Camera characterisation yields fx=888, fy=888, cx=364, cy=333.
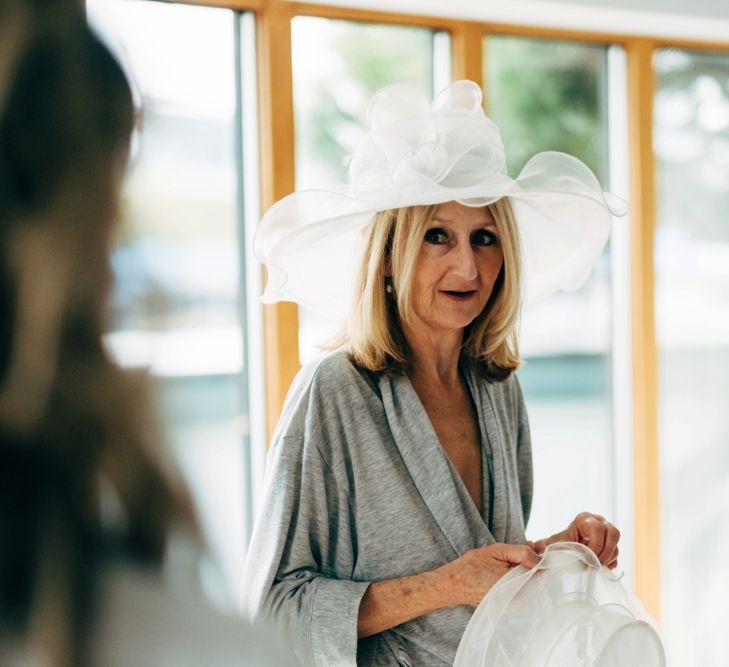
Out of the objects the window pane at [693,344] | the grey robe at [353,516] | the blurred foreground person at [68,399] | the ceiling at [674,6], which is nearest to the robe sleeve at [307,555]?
the grey robe at [353,516]

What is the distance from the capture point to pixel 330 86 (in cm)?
215

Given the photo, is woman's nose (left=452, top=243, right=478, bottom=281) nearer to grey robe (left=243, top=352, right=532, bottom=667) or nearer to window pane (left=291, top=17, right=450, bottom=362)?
grey robe (left=243, top=352, right=532, bottom=667)

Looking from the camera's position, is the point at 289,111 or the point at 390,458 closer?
the point at 390,458

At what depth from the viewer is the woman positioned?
1345mm

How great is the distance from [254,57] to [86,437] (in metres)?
1.94

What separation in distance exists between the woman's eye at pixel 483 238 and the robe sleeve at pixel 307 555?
45 cm

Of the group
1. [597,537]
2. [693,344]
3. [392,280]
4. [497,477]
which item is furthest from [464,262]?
[693,344]

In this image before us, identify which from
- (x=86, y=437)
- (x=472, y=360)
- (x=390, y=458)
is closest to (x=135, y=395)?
(x=86, y=437)

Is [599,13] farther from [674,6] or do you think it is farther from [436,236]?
[436,236]

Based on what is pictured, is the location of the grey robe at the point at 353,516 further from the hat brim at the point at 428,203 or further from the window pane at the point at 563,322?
the window pane at the point at 563,322

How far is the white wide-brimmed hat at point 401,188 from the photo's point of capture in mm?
1438

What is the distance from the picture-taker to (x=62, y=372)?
0.23m

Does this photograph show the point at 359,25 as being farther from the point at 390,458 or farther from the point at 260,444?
the point at 390,458

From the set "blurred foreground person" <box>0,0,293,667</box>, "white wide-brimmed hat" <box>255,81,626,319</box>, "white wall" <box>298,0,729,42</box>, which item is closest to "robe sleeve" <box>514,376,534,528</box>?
"white wide-brimmed hat" <box>255,81,626,319</box>
